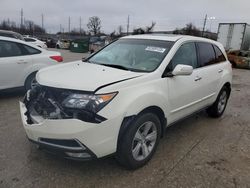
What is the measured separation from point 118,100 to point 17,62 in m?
4.02

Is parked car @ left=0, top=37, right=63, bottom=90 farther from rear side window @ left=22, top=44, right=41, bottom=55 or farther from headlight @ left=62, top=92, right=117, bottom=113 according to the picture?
headlight @ left=62, top=92, right=117, bottom=113

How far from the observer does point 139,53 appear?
12.6 ft

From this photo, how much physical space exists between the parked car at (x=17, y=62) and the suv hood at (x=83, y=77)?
2720mm

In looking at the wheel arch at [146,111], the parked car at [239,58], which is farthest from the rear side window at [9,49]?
the parked car at [239,58]

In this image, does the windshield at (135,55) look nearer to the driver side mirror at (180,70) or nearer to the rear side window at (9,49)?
the driver side mirror at (180,70)

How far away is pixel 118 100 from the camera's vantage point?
2.75m

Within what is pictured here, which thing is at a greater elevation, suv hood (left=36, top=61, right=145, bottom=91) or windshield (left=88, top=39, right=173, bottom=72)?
windshield (left=88, top=39, right=173, bottom=72)

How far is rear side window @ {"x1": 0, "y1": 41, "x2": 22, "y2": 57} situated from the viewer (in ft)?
18.8

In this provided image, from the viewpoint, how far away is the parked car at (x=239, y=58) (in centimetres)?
1711

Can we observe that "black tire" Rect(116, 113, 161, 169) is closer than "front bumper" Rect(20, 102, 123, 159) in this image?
No

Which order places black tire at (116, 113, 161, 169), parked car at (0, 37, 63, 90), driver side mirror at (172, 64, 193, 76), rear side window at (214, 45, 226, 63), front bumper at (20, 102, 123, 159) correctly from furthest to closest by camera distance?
parked car at (0, 37, 63, 90) < rear side window at (214, 45, 226, 63) < driver side mirror at (172, 64, 193, 76) < black tire at (116, 113, 161, 169) < front bumper at (20, 102, 123, 159)

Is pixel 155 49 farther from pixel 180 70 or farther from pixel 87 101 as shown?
pixel 87 101

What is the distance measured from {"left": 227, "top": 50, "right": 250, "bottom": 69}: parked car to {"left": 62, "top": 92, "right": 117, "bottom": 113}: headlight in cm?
1679

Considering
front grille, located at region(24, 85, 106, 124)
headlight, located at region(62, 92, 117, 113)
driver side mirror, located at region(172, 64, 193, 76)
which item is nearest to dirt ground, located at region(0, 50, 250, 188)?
front grille, located at region(24, 85, 106, 124)
